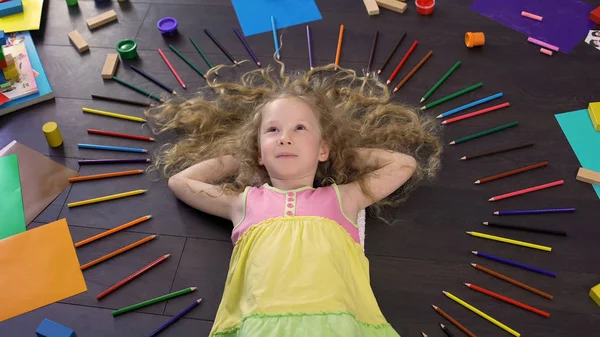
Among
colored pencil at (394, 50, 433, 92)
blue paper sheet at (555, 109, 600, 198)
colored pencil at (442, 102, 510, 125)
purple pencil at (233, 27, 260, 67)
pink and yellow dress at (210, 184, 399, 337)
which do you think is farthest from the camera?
purple pencil at (233, 27, 260, 67)

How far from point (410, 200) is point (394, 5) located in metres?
0.90

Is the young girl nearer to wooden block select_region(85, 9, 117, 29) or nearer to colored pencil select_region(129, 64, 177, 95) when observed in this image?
colored pencil select_region(129, 64, 177, 95)

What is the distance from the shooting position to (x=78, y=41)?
90.0 inches

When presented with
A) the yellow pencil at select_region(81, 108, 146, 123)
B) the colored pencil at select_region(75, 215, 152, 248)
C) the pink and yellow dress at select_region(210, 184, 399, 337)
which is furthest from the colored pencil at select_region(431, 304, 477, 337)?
the yellow pencil at select_region(81, 108, 146, 123)

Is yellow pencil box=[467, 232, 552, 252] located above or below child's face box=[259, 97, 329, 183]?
below

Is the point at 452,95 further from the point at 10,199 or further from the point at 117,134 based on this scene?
the point at 10,199

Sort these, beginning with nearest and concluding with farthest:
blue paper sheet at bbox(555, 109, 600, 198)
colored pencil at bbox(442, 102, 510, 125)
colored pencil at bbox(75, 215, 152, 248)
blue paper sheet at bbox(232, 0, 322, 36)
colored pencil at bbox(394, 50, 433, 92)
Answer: colored pencil at bbox(75, 215, 152, 248), blue paper sheet at bbox(555, 109, 600, 198), colored pencil at bbox(442, 102, 510, 125), colored pencil at bbox(394, 50, 433, 92), blue paper sheet at bbox(232, 0, 322, 36)

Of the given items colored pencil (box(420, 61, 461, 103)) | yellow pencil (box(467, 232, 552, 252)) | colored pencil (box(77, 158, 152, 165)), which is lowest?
yellow pencil (box(467, 232, 552, 252))

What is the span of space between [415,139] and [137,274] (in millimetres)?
953

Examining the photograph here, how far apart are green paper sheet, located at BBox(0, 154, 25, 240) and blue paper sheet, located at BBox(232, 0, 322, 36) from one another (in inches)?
38.3

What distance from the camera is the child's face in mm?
1571

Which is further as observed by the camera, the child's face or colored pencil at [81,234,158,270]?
colored pencil at [81,234,158,270]

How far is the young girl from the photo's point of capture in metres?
1.42

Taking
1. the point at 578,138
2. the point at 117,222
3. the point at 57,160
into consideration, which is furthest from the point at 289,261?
the point at 578,138
